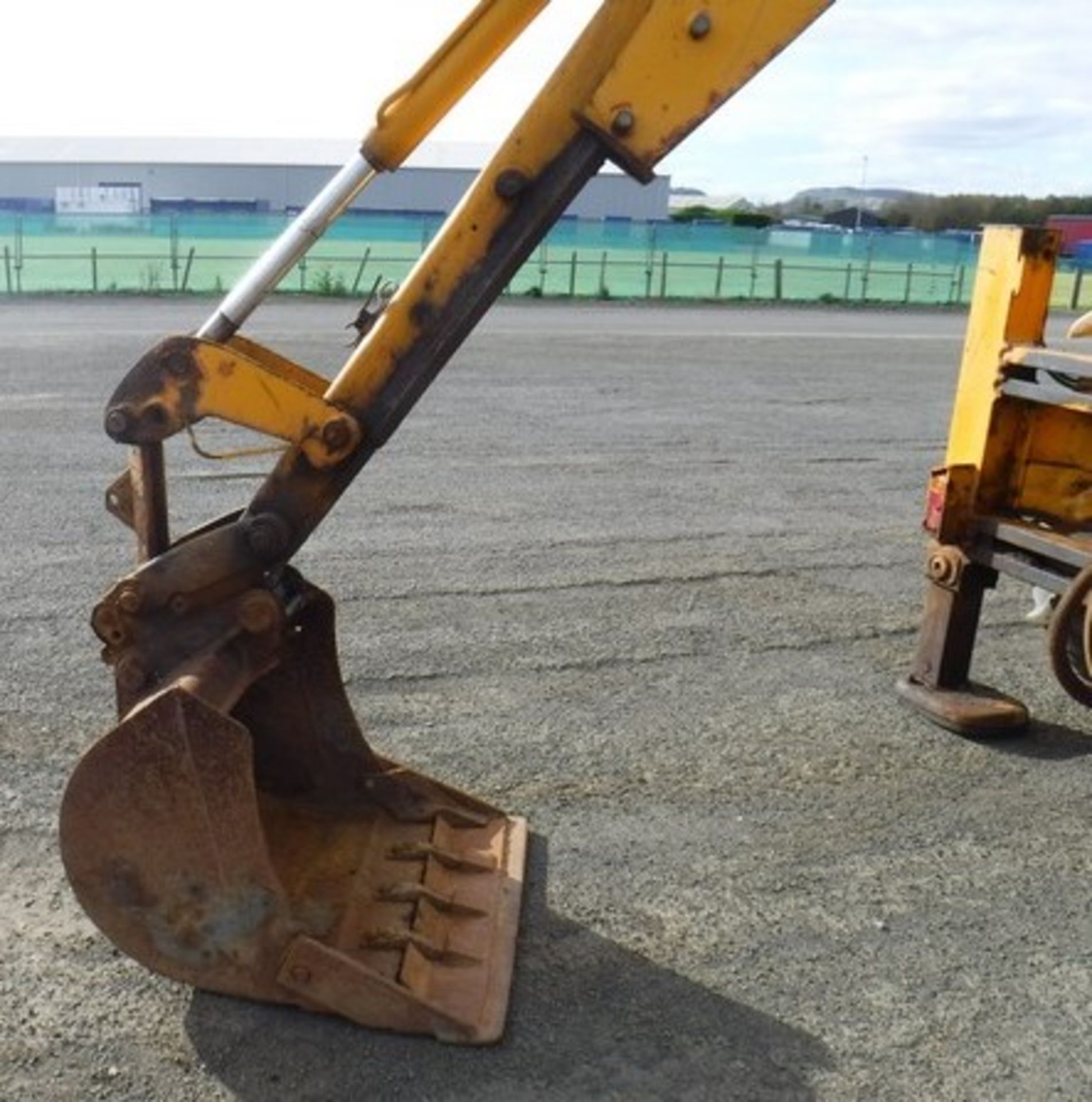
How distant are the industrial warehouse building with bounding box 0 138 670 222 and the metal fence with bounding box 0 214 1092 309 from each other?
55.7 feet

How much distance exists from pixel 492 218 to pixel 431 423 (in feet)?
24.4

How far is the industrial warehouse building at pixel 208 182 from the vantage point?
5353 cm

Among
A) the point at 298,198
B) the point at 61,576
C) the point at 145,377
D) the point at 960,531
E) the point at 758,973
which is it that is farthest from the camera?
the point at 298,198

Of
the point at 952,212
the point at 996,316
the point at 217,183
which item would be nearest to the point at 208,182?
the point at 217,183

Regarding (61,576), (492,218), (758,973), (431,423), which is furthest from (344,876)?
(431,423)

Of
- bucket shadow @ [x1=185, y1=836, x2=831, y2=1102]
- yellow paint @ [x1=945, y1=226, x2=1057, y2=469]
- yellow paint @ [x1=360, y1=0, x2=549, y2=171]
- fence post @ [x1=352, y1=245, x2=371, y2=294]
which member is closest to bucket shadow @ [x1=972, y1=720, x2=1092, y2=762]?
yellow paint @ [x1=945, y1=226, x2=1057, y2=469]

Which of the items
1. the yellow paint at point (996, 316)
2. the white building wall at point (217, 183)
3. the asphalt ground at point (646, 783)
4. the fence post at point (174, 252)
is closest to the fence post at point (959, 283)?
the fence post at point (174, 252)

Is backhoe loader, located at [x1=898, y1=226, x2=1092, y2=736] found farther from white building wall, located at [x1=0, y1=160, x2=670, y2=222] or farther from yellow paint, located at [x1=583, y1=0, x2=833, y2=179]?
white building wall, located at [x1=0, y1=160, x2=670, y2=222]

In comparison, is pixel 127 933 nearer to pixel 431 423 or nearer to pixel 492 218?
pixel 492 218

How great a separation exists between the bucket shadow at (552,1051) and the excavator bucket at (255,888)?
7cm

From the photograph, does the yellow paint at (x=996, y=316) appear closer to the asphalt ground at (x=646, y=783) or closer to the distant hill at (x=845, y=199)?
the asphalt ground at (x=646, y=783)

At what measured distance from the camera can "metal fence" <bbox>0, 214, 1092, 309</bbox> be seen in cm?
2648

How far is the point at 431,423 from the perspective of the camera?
1044 cm

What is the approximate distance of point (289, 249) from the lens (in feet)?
10.4
